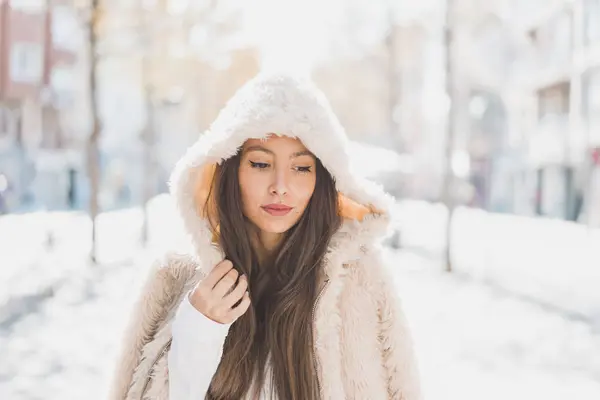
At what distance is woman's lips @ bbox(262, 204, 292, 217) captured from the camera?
196 centimetres

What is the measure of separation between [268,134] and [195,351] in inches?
24.4

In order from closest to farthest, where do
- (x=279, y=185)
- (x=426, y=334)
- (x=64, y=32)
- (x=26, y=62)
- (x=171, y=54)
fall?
(x=279, y=185) < (x=426, y=334) < (x=171, y=54) < (x=26, y=62) < (x=64, y=32)

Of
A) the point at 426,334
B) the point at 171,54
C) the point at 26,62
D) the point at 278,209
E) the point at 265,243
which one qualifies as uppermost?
the point at 26,62

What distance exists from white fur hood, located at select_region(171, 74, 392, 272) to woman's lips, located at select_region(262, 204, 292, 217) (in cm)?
17

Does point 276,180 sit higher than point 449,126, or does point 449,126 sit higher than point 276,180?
point 449,126

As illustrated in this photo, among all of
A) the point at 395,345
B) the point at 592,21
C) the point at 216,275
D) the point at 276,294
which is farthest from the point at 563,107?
the point at 216,275

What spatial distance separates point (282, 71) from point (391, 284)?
707 millimetres

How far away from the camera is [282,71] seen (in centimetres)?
197

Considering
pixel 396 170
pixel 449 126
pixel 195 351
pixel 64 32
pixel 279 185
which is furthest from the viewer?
pixel 64 32

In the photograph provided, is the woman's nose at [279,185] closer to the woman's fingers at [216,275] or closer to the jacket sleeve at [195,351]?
the woman's fingers at [216,275]

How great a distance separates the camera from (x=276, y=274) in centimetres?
210

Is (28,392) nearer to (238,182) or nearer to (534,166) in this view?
(238,182)

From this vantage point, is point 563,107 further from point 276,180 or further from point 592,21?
point 276,180

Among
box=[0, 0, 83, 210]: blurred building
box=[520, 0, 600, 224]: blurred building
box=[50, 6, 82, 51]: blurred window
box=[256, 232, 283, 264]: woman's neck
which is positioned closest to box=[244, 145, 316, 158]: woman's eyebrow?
box=[256, 232, 283, 264]: woman's neck
